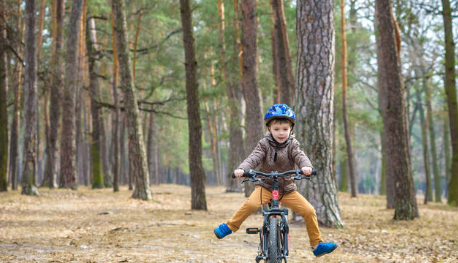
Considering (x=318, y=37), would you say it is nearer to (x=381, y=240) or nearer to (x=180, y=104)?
(x=381, y=240)

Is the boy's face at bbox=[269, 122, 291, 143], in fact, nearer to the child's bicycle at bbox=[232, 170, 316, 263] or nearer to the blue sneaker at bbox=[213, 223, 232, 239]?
the child's bicycle at bbox=[232, 170, 316, 263]

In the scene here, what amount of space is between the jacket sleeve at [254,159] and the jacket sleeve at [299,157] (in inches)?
13.2

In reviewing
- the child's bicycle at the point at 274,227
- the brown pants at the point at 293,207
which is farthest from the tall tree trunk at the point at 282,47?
the child's bicycle at the point at 274,227

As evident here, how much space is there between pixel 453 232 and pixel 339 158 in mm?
26440

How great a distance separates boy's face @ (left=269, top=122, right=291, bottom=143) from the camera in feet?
16.9

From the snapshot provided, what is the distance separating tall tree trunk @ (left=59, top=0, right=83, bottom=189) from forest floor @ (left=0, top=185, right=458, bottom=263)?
8.57 m

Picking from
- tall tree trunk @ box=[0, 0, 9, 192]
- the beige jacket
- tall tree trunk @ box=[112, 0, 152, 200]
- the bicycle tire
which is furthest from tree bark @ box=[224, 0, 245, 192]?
the bicycle tire

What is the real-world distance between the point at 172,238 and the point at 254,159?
4.62m

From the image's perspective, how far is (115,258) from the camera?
22.3 feet

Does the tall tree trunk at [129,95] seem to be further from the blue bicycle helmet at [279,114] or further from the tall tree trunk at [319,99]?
the blue bicycle helmet at [279,114]

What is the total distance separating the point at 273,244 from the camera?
183 inches

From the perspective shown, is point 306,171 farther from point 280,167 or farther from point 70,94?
point 70,94

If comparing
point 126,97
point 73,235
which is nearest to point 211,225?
point 73,235

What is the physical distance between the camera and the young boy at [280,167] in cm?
502
